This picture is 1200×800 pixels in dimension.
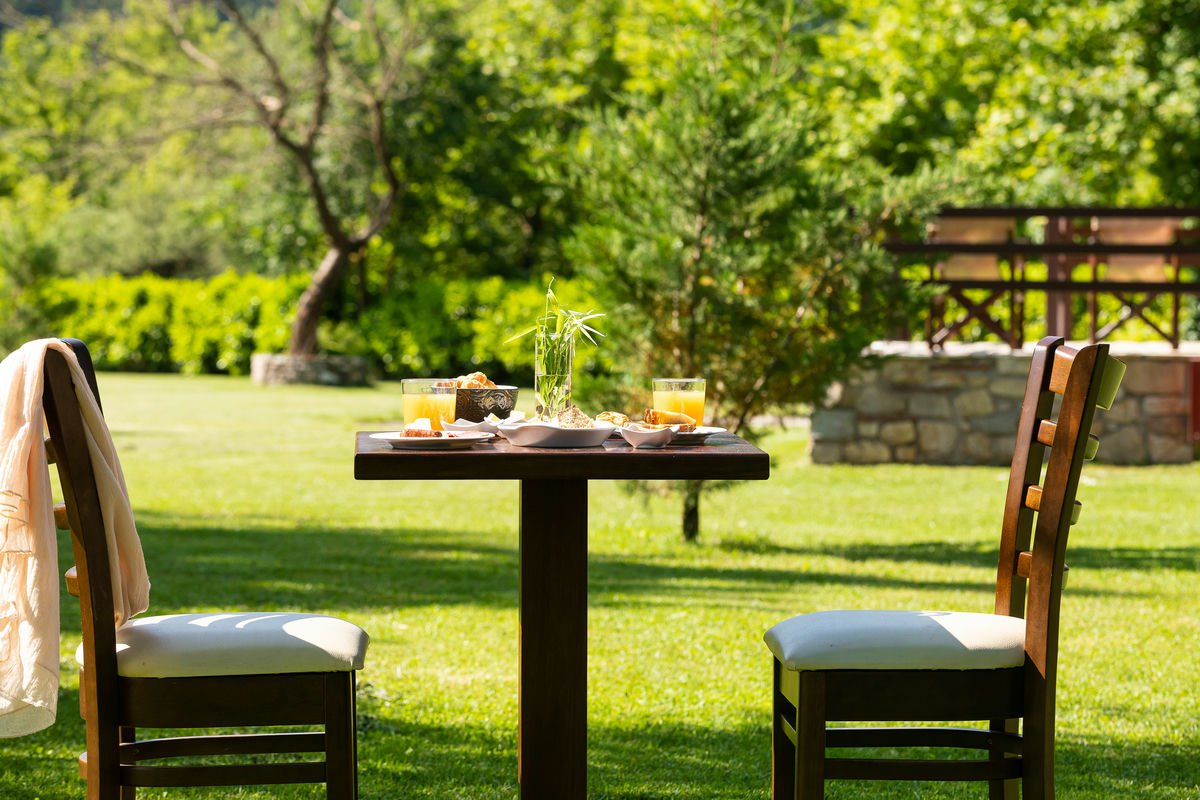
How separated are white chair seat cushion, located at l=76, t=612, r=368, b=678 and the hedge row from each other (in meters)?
17.8

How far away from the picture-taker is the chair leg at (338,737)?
293cm

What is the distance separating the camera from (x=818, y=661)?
2.99 m

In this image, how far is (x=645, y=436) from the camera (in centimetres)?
298

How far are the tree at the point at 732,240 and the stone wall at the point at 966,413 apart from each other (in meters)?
3.89

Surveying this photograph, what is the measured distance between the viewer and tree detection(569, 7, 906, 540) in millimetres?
7859

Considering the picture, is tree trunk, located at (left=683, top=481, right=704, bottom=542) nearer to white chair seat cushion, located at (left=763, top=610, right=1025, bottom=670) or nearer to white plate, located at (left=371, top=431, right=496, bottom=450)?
white chair seat cushion, located at (left=763, top=610, right=1025, bottom=670)

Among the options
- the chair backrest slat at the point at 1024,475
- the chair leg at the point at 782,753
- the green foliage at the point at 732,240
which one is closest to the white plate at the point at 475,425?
the chair leg at the point at 782,753

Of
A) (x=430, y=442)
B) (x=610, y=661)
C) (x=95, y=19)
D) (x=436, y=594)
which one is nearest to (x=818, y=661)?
(x=430, y=442)

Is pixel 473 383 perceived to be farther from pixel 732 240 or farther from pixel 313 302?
pixel 313 302

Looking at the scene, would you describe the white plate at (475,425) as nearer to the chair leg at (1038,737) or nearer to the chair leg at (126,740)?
the chair leg at (126,740)

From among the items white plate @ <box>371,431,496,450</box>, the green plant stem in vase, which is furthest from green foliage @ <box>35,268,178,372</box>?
white plate @ <box>371,431,496,450</box>

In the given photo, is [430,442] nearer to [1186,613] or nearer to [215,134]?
[1186,613]

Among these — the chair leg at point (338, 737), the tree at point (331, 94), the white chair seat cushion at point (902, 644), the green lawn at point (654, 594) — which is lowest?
the green lawn at point (654, 594)

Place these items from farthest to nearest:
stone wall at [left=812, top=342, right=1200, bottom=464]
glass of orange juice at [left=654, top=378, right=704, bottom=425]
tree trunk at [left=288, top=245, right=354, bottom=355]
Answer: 1. tree trunk at [left=288, top=245, right=354, bottom=355]
2. stone wall at [left=812, top=342, right=1200, bottom=464]
3. glass of orange juice at [left=654, top=378, right=704, bottom=425]
